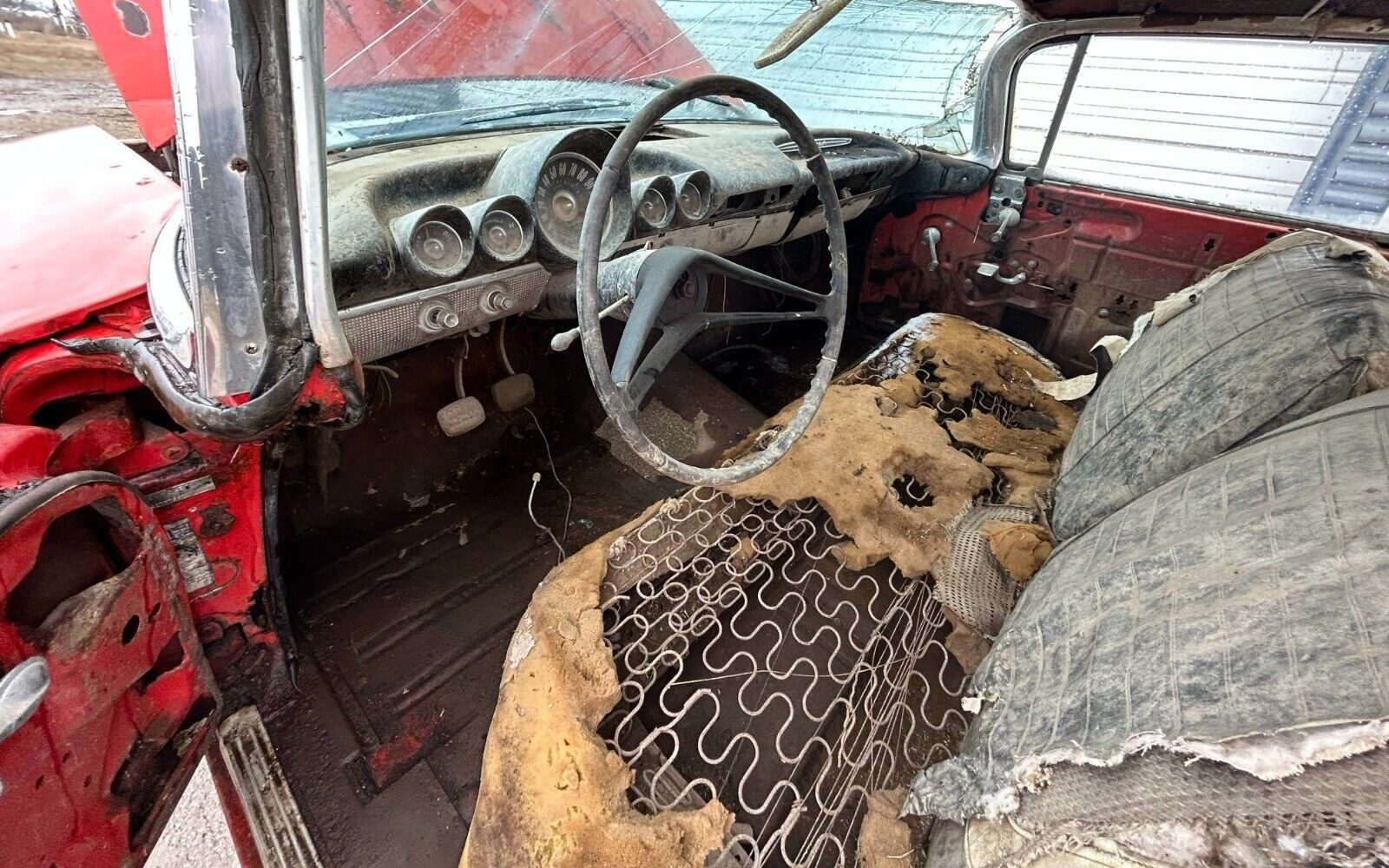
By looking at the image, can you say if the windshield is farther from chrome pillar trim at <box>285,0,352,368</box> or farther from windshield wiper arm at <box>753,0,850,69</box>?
windshield wiper arm at <box>753,0,850,69</box>

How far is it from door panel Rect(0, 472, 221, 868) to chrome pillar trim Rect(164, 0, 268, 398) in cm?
30

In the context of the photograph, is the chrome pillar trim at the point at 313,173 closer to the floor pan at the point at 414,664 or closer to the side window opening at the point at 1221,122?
the floor pan at the point at 414,664

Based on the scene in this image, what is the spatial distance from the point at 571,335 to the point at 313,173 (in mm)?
500

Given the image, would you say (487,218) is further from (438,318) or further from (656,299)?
(656,299)

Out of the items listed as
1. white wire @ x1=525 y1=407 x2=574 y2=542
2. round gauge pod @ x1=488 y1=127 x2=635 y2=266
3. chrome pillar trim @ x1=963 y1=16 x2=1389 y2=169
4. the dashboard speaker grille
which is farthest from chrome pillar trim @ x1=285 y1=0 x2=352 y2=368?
chrome pillar trim @ x1=963 y1=16 x2=1389 y2=169

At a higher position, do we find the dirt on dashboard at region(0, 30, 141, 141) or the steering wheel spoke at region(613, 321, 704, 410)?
the dirt on dashboard at region(0, 30, 141, 141)

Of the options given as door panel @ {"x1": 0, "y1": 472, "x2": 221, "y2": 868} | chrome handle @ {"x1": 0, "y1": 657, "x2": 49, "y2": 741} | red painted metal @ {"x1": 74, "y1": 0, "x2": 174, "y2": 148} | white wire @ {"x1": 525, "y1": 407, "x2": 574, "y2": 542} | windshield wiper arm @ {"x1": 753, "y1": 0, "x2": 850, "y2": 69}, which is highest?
windshield wiper arm @ {"x1": 753, "y1": 0, "x2": 850, "y2": 69}

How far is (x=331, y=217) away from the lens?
1348 millimetres

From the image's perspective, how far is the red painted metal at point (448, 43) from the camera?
4.81ft

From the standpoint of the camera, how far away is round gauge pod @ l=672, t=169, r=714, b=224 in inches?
71.9

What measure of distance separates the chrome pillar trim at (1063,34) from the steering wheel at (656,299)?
4.98ft

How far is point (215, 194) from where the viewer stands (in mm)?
876

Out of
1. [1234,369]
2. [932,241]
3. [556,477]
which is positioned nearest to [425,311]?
[556,477]

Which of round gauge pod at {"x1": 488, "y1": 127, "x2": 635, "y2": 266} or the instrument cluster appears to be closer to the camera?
the instrument cluster
